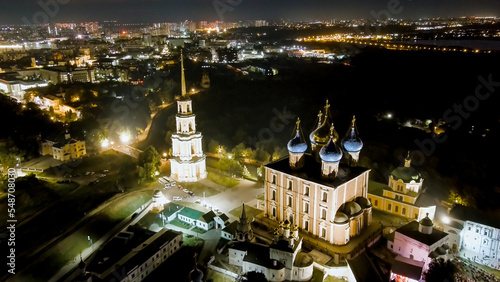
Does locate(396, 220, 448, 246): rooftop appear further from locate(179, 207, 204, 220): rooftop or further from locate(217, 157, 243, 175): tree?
locate(217, 157, 243, 175): tree

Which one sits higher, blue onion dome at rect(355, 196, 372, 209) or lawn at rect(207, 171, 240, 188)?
blue onion dome at rect(355, 196, 372, 209)

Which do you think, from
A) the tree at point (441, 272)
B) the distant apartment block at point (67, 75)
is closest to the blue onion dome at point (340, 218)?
the tree at point (441, 272)

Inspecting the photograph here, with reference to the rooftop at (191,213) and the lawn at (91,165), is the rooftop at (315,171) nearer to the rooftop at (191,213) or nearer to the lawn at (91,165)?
the rooftop at (191,213)

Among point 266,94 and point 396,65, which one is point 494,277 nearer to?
point 266,94

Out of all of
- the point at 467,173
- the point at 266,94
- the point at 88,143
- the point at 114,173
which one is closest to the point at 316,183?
the point at 114,173

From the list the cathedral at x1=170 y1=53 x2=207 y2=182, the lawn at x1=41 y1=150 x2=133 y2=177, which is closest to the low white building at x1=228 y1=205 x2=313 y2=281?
the cathedral at x1=170 y1=53 x2=207 y2=182

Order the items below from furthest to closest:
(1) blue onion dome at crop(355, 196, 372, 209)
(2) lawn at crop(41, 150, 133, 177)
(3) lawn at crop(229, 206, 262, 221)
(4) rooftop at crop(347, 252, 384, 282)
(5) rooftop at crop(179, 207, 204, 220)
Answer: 1. (2) lawn at crop(41, 150, 133, 177)
2. (3) lawn at crop(229, 206, 262, 221)
3. (5) rooftop at crop(179, 207, 204, 220)
4. (1) blue onion dome at crop(355, 196, 372, 209)
5. (4) rooftop at crop(347, 252, 384, 282)
